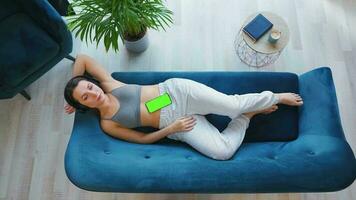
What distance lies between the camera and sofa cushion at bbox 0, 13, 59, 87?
1890mm

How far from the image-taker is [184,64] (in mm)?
2393

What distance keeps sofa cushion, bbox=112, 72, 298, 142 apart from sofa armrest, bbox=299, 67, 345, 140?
0.25 feet

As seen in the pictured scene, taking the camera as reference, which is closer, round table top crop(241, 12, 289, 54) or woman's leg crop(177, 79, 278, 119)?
woman's leg crop(177, 79, 278, 119)

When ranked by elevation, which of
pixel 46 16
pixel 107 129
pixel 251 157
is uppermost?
pixel 46 16

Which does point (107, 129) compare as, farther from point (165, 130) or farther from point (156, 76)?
point (156, 76)

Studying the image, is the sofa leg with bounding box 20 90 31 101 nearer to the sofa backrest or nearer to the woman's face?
the sofa backrest

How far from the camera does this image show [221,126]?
1.88 m

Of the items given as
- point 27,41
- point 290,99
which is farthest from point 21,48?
point 290,99

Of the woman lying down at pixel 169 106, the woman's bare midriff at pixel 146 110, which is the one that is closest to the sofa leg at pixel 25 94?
the woman lying down at pixel 169 106

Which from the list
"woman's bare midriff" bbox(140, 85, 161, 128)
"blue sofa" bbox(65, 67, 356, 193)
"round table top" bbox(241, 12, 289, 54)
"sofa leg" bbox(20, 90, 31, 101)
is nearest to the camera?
"blue sofa" bbox(65, 67, 356, 193)

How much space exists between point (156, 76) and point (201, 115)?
364 mm

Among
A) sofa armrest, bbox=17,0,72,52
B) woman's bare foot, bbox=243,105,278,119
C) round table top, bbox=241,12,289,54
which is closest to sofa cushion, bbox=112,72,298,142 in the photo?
woman's bare foot, bbox=243,105,278,119

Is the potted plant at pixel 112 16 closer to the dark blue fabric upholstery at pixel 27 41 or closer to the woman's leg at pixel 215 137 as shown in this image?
the dark blue fabric upholstery at pixel 27 41

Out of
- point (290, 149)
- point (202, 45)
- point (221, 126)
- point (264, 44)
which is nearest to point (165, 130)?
point (221, 126)
